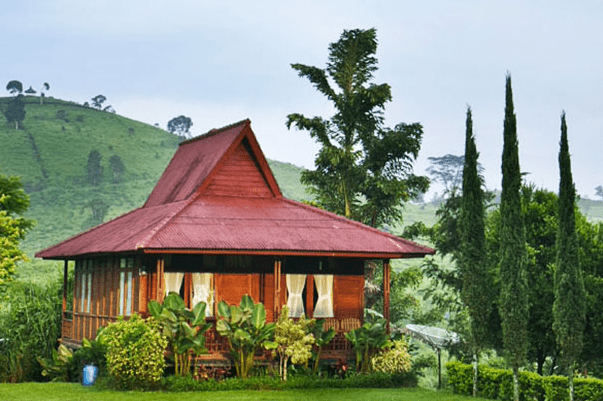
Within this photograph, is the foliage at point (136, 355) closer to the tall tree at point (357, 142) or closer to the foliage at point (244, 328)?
the foliage at point (244, 328)

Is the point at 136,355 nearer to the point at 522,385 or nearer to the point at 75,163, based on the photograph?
the point at 522,385

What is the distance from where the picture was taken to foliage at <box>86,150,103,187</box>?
403ft

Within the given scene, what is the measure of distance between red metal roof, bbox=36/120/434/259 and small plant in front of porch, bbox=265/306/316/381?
216 cm

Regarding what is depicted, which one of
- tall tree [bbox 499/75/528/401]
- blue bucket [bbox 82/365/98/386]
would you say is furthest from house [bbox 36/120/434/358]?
tall tree [bbox 499/75/528/401]

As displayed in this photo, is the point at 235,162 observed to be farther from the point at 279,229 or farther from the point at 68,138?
the point at 68,138

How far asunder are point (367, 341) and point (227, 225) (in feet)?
18.0

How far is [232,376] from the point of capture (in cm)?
2705

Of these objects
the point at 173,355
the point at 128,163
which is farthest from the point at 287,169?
the point at 173,355

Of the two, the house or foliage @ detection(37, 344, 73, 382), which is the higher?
the house

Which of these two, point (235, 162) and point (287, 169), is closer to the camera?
point (235, 162)

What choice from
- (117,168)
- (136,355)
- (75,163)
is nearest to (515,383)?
(136,355)

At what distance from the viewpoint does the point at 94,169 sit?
12425 cm

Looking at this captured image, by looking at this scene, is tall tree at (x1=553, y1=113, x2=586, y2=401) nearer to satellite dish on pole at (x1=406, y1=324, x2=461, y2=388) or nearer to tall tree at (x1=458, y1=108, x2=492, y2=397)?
tall tree at (x1=458, y1=108, x2=492, y2=397)

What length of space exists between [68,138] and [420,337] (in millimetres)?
104984
